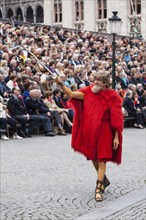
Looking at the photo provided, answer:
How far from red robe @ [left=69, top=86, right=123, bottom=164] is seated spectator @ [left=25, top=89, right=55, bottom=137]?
8.20 m

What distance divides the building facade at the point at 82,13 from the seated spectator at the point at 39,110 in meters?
38.4

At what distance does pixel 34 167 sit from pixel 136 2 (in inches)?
1909

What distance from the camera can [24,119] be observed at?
1688 cm

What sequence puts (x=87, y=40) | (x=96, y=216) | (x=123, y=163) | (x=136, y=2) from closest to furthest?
(x=96, y=216) → (x=123, y=163) → (x=87, y=40) → (x=136, y=2)

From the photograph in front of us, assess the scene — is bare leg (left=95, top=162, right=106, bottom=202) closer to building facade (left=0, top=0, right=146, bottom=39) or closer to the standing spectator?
the standing spectator

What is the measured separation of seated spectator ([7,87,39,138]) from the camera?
16.7 meters

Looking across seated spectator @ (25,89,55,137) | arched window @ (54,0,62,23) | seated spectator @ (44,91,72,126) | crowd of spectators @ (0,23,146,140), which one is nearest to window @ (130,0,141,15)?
arched window @ (54,0,62,23)

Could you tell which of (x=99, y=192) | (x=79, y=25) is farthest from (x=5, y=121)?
(x=79, y=25)

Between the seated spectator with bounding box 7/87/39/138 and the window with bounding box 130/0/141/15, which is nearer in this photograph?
the seated spectator with bounding box 7/87/39/138

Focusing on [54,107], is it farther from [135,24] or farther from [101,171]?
[135,24]

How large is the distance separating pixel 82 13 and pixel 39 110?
150 ft

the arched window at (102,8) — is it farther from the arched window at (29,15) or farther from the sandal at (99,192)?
the sandal at (99,192)

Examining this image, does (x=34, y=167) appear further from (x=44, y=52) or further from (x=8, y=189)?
(x=44, y=52)

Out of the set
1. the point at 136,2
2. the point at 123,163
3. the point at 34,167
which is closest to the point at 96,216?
the point at 34,167
